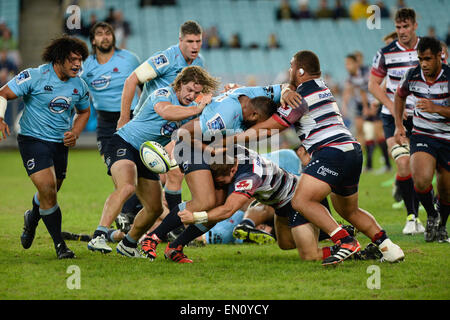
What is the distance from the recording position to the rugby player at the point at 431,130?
7633 mm

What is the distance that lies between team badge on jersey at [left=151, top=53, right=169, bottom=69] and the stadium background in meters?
18.9

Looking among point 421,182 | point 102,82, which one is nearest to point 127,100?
point 102,82

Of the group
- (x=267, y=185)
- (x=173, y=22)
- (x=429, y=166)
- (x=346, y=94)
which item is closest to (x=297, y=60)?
(x=267, y=185)

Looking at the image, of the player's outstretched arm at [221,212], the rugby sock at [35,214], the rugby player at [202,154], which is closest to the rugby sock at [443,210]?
the rugby player at [202,154]

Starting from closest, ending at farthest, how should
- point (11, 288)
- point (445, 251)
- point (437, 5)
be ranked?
point (11, 288) < point (445, 251) < point (437, 5)

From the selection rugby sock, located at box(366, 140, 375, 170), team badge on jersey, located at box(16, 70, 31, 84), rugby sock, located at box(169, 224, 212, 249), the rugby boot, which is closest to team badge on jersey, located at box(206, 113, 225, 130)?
rugby sock, located at box(169, 224, 212, 249)

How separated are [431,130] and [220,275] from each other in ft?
11.0

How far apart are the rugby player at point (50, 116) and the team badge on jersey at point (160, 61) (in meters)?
1.44

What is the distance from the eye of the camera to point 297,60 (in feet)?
22.4

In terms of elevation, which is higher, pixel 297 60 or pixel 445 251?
pixel 297 60

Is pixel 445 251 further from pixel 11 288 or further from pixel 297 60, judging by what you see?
pixel 11 288

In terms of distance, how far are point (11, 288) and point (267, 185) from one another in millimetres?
2631

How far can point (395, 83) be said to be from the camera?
9.62 m

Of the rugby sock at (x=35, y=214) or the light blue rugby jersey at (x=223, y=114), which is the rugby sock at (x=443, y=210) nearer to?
the light blue rugby jersey at (x=223, y=114)
